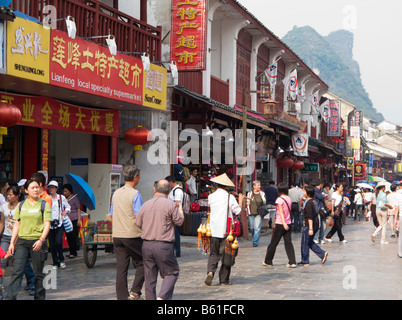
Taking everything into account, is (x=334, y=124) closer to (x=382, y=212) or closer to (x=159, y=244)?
(x=382, y=212)

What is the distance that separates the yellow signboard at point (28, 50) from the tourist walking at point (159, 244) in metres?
4.93

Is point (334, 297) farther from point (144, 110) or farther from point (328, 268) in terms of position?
point (144, 110)

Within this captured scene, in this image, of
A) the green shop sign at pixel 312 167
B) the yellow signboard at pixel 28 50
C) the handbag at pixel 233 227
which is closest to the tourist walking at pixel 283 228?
the handbag at pixel 233 227

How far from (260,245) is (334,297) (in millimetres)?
8670

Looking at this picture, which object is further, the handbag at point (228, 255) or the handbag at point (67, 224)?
the handbag at point (67, 224)

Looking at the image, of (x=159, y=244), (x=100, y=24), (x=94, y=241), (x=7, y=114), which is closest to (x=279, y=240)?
(x=94, y=241)

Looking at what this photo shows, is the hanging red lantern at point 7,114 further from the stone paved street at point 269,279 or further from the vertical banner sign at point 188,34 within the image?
the vertical banner sign at point 188,34

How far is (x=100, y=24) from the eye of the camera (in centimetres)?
1521

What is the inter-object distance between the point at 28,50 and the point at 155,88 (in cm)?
548

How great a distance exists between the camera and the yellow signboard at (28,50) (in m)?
11.4

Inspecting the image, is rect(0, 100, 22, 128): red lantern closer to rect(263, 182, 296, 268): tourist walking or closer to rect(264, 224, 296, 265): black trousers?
rect(263, 182, 296, 268): tourist walking

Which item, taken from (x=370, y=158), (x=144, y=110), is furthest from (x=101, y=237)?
(x=370, y=158)

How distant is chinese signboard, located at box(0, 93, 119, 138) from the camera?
44.9ft

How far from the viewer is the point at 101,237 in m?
12.4
